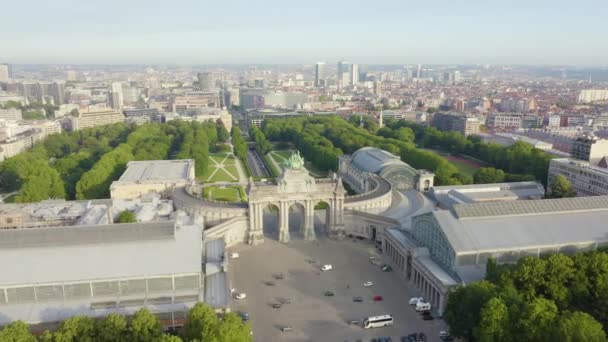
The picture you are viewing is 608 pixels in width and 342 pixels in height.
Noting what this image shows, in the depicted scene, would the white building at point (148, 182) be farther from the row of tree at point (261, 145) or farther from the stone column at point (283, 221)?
the row of tree at point (261, 145)

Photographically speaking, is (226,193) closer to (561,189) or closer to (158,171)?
(158,171)

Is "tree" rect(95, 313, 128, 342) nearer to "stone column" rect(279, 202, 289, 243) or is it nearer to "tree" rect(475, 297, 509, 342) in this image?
→ "tree" rect(475, 297, 509, 342)

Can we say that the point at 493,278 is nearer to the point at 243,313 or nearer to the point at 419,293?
the point at 419,293

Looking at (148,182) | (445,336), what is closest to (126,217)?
(148,182)

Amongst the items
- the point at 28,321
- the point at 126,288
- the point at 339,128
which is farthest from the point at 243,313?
the point at 339,128

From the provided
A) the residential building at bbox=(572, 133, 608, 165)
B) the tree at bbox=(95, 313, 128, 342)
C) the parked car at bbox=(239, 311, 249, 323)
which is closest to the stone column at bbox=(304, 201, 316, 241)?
the parked car at bbox=(239, 311, 249, 323)
